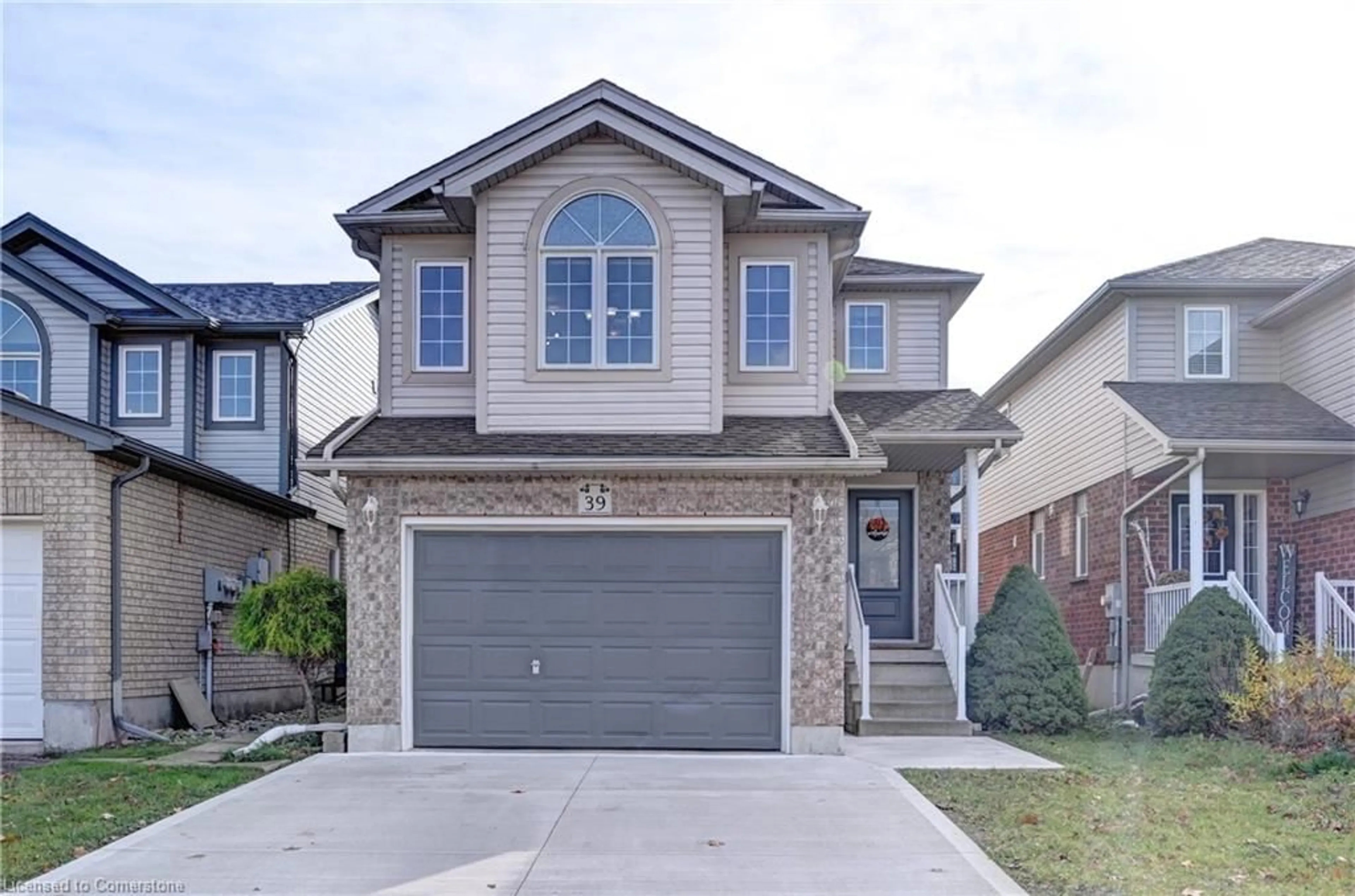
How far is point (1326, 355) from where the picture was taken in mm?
16516

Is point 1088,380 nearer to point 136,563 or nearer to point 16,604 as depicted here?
point 136,563

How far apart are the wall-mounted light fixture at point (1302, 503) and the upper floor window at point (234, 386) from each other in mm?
14294

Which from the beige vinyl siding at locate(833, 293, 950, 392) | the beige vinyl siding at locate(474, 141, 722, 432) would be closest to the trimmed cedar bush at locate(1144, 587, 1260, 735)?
the beige vinyl siding at locate(833, 293, 950, 392)

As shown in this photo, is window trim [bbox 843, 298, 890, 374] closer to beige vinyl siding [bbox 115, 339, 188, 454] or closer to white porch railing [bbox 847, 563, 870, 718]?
white porch railing [bbox 847, 563, 870, 718]

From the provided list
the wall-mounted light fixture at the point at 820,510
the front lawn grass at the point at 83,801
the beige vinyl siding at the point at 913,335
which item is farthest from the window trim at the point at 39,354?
the wall-mounted light fixture at the point at 820,510

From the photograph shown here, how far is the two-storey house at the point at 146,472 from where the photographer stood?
45.0ft

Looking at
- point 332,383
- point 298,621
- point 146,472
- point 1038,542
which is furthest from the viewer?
point 1038,542

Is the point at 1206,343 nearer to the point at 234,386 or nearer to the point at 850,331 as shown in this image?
the point at 850,331

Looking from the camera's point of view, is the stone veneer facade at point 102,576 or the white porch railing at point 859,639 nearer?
the stone veneer facade at point 102,576

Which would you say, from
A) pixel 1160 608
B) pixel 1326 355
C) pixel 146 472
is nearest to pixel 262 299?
pixel 146 472

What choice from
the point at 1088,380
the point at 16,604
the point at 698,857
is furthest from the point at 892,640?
the point at 16,604

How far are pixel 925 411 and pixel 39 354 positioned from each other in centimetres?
1210

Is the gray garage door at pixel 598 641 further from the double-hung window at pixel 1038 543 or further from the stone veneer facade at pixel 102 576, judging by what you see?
the double-hung window at pixel 1038 543

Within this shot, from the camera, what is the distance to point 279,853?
26.8 feet
